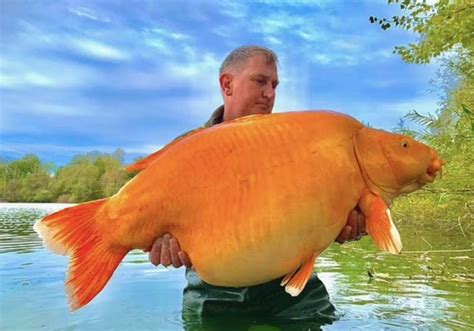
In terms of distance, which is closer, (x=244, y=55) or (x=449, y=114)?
(x=244, y=55)

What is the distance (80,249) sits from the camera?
2.11 meters

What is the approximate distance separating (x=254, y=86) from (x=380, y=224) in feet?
4.60

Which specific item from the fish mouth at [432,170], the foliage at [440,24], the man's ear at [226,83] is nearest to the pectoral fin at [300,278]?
the fish mouth at [432,170]

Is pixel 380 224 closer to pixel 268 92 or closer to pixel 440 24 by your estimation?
pixel 268 92

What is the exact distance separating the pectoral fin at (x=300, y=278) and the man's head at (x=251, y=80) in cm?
137

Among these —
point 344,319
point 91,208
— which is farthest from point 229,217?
point 344,319

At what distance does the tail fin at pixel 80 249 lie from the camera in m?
2.10

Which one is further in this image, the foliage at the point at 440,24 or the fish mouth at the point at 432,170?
the foliage at the point at 440,24

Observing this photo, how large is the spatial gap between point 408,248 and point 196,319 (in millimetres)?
5923

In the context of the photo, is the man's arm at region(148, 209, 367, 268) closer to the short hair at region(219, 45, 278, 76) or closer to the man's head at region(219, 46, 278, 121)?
the man's head at region(219, 46, 278, 121)

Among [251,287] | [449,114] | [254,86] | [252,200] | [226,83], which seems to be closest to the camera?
[252,200]

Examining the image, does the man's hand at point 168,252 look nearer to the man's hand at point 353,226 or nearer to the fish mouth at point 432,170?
the man's hand at point 353,226

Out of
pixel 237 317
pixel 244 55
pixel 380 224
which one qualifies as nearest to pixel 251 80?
pixel 244 55

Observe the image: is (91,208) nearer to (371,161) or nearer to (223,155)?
(223,155)
